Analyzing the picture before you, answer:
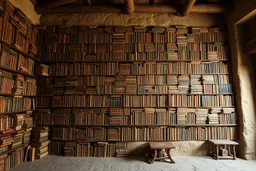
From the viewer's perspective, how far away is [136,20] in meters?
3.41

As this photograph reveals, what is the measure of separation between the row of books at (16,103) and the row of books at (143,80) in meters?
0.41

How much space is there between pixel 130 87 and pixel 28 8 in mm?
2694

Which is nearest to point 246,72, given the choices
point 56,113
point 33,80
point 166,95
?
point 166,95

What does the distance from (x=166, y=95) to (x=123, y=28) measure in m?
1.75

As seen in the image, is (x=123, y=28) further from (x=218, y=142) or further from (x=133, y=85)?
(x=218, y=142)

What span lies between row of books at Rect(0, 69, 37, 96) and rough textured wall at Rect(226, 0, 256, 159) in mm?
4209

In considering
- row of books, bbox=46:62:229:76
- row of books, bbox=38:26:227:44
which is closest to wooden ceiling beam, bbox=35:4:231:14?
row of books, bbox=38:26:227:44

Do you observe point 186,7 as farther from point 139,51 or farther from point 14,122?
point 14,122

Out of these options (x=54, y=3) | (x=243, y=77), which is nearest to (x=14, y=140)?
(x=54, y=3)

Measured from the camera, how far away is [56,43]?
130 inches

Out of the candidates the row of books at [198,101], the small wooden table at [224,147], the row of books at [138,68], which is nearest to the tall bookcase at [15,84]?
the row of books at [138,68]

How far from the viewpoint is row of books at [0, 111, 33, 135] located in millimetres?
2318

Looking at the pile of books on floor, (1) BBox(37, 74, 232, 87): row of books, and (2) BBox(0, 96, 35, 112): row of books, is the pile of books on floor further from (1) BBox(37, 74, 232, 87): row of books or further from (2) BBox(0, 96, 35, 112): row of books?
(1) BBox(37, 74, 232, 87): row of books

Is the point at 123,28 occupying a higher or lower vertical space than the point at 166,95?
higher
